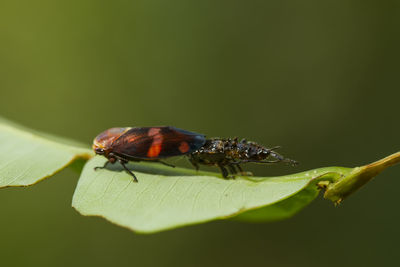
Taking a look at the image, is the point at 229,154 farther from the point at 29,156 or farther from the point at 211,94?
the point at 211,94

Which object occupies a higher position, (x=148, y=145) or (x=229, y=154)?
(x=148, y=145)

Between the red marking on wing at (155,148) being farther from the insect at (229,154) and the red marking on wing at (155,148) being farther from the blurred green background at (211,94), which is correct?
the blurred green background at (211,94)

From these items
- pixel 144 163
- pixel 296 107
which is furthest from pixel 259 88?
pixel 144 163

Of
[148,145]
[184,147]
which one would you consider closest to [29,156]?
[148,145]

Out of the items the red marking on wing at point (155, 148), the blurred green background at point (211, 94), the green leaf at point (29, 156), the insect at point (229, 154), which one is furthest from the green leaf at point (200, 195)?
the blurred green background at point (211, 94)

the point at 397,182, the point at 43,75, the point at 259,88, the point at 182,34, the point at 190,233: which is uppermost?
the point at 182,34

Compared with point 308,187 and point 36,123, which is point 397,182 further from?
point 36,123
